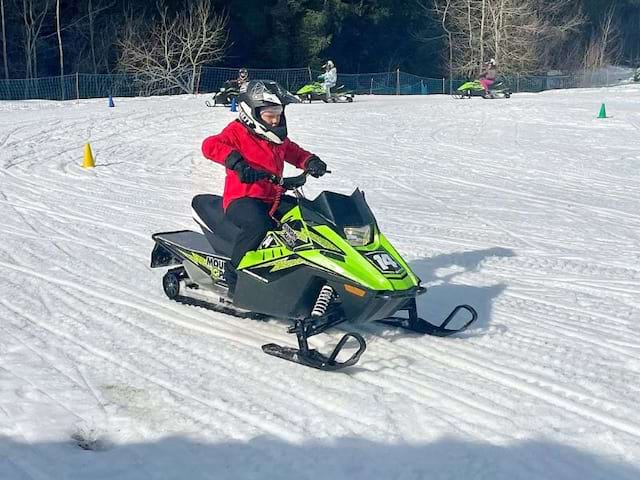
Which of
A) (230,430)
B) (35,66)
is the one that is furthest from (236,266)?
(35,66)

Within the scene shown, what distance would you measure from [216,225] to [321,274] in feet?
3.83

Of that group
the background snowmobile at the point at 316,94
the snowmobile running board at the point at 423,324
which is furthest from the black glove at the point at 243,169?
the background snowmobile at the point at 316,94

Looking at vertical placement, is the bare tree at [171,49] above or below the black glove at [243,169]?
Answer: above

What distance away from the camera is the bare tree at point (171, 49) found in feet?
123

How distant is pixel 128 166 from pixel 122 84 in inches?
930

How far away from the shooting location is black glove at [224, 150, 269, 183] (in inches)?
219

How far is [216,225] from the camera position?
20.1 ft

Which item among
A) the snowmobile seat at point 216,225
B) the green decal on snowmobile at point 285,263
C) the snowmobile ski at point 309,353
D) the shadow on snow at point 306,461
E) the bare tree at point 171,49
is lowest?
the shadow on snow at point 306,461

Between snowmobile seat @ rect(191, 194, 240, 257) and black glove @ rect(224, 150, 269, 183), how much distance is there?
467mm

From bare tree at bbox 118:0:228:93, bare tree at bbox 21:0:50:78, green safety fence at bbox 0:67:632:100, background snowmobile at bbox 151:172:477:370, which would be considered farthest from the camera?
bare tree at bbox 118:0:228:93

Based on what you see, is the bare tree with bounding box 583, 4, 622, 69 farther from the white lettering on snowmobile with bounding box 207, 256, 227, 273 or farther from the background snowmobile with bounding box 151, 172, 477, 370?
the background snowmobile with bounding box 151, 172, 477, 370

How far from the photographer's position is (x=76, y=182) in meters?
12.4

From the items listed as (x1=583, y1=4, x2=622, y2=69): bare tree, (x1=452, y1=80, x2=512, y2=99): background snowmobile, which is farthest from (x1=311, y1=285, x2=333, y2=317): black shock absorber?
(x1=583, y1=4, x2=622, y2=69): bare tree

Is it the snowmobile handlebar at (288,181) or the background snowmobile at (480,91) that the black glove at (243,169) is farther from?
the background snowmobile at (480,91)
